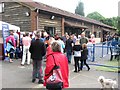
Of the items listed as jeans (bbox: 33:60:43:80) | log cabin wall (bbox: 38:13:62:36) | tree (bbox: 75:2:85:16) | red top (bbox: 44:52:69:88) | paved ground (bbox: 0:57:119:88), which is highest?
tree (bbox: 75:2:85:16)

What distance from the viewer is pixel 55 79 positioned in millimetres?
5285

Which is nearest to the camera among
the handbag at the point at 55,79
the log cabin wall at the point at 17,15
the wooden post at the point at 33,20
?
the handbag at the point at 55,79

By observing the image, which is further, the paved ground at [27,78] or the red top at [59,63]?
the paved ground at [27,78]

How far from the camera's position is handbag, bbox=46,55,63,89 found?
5.27m

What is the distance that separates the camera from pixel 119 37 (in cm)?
1673

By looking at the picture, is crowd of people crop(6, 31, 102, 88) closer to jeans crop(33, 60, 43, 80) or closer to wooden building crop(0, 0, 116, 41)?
jeans crop(33, 60, 43, 80)

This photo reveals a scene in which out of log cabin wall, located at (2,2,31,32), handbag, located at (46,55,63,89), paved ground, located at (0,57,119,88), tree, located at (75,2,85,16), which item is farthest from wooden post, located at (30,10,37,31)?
tree, located at (75,2,85,16)

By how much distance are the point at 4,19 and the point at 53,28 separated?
14.3 feet

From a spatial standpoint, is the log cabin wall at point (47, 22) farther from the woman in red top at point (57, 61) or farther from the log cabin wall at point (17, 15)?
the woman in red top at point (57, 61)

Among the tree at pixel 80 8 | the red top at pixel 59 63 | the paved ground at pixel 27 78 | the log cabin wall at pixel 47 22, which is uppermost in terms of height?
the tree at pixel 80 8

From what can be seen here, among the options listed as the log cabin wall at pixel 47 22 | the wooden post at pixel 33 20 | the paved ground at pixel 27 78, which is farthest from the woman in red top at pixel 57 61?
the log cabin wall at pixel 47 22

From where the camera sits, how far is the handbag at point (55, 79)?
17.3ft

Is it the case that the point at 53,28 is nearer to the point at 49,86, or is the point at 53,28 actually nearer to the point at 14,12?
the point at 14,12

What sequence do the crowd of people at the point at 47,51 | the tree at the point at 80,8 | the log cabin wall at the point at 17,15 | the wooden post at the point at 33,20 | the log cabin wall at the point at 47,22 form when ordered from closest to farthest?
→ the crowd of people at the point at 47,51, the wooden post at the point at 33,20, the log cabin wall at the point at 17,15, the log cabin wall at the point at 47,22, the tree at the point at 80,8
